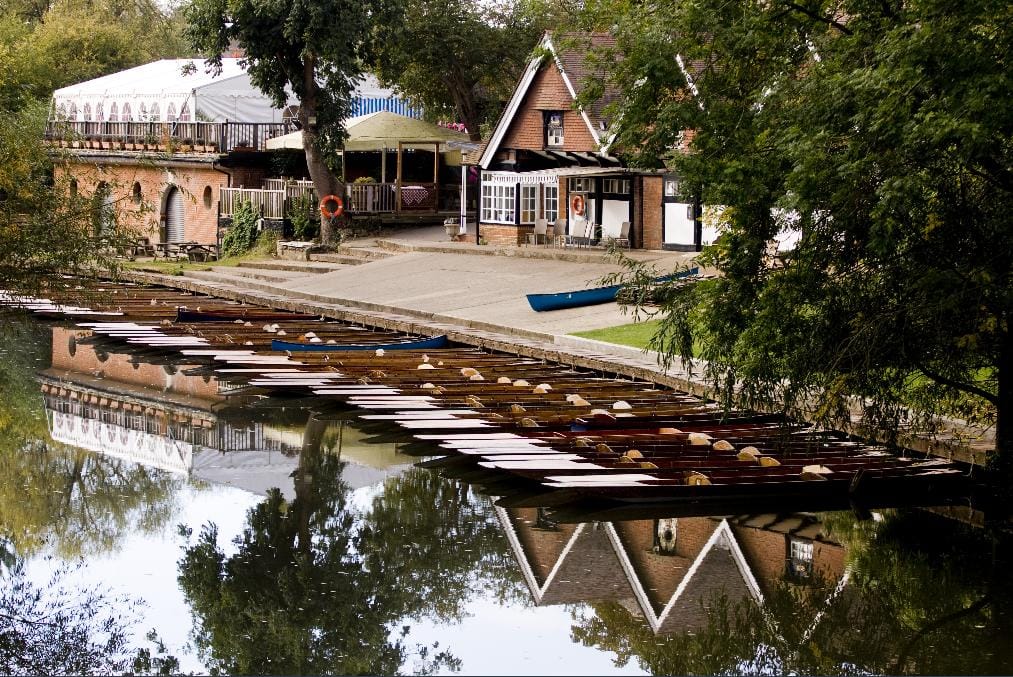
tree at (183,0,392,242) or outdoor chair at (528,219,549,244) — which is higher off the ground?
tree at (183,0,392,242)

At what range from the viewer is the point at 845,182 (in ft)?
41.2

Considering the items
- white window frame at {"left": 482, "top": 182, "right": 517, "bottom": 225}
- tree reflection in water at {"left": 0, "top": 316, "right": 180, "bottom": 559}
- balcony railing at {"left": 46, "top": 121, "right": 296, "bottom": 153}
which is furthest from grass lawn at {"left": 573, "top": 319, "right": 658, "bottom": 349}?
balcony railing at {"left": 46, "top": 121, "right": 296, "bottom": 153}

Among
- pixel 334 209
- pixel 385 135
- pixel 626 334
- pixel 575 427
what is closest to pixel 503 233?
pixel 334 209

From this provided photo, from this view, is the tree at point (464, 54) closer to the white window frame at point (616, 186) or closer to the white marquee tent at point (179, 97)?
the white marquee tent at point (179, 97)

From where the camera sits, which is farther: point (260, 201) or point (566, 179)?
point (260, 201)

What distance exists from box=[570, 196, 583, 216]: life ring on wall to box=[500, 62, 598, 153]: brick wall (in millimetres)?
1143

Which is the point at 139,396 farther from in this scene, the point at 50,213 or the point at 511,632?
the point at 511,632

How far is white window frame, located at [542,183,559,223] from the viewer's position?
117 ft

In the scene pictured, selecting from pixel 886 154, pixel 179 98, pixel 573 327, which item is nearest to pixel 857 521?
pixel 886 154

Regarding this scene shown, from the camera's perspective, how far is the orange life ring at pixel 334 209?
3831 centimetres

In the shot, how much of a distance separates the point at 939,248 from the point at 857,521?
3.22 m

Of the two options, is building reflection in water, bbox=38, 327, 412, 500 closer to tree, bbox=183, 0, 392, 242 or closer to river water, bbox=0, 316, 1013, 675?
river water, bbox=0, 316, 1013, 675

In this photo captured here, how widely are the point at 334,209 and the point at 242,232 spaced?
11.1 ft

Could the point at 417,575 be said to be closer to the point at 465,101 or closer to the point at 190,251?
the point at 190,251
